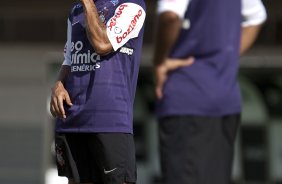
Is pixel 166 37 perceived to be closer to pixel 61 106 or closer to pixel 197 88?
pixel 197 88

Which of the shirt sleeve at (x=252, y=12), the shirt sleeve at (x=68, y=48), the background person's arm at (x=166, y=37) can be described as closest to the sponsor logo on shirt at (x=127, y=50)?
the shirt sleeve at (x=68, y=48)

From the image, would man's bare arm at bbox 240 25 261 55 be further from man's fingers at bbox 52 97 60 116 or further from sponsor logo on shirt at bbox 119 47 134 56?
man's fingers at bbox 52 97 60 116

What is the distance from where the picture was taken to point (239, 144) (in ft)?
32.4

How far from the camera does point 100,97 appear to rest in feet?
10.7

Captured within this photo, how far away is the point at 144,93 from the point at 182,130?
569 centimetres

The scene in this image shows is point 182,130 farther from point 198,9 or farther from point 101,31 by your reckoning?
point 101,31

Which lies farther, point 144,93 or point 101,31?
point 144,93

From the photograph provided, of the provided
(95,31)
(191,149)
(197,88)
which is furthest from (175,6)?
Result: (95,31)

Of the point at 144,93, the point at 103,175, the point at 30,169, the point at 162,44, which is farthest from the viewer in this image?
the point at 30,169

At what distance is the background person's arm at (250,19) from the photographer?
14.0ft

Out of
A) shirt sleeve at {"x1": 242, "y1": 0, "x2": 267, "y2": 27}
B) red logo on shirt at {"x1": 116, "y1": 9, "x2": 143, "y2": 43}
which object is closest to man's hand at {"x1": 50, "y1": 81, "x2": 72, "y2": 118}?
red logo on shirt at {"x1": 116, "y1": 9, "x2": 143, "y2": 43}

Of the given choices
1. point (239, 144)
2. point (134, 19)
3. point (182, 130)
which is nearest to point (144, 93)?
point (239, 144)

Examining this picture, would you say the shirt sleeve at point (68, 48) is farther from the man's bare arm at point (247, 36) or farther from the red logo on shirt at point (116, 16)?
the man's bare arm at point (247, 36)

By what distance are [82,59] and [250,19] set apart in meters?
1.28
